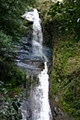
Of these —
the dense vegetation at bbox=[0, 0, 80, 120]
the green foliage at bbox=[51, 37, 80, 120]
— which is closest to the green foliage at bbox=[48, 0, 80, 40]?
the dense vegetation at bbox=[0, 0, 80, 120]

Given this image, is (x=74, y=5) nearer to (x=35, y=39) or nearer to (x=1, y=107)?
(x=1, y=107)

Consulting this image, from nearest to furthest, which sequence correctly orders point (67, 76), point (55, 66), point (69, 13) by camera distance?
point (69, 13) → point (67, 76) → point (55, 66)

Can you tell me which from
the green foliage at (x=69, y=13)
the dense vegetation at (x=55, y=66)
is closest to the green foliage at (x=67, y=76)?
the dense vegetation at (x=55, y=66)

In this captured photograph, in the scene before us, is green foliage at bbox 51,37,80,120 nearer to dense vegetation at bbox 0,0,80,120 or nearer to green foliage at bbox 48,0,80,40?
dense vegetation at bbox 0,0,80,120

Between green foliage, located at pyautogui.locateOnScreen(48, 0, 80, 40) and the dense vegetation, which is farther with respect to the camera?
the dense vegetation

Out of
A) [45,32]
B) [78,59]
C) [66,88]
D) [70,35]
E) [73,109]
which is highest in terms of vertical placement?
[45,32]

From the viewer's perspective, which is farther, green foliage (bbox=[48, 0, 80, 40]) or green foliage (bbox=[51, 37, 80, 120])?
green foliage (bbox=[51, 37, 80, 120])

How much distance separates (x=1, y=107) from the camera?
15.8ft

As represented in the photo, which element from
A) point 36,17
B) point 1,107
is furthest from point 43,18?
point 1,107

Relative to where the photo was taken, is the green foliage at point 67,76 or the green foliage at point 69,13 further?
the green foliage at point 67,76

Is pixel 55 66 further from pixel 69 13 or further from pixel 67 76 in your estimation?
pixel 69 13

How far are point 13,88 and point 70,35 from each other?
311 centimetres

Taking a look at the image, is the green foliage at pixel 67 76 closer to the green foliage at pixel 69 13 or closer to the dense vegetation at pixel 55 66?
the dense vegetation at pixel 55 66

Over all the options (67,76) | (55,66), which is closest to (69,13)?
(67,76)
